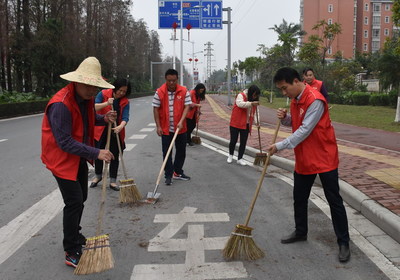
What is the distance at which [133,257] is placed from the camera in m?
3.64

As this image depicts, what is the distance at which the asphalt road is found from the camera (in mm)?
3385

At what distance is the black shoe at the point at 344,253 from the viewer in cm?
352

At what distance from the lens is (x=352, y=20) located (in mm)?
75062

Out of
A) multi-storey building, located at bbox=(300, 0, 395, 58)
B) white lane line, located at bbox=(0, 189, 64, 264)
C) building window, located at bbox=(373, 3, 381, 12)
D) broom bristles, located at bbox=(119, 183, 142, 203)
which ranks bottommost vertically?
white lane line, located at bbox=(0, 189, 64, 264)

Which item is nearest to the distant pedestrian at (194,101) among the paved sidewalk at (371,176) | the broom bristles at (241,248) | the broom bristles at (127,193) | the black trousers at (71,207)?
the paved sidewalk at (371,176)

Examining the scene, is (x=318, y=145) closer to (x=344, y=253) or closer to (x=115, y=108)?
(x=344, y=253)

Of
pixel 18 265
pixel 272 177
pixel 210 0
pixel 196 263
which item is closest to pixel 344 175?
pixel 272 177

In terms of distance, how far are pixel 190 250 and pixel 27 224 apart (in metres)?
1.93

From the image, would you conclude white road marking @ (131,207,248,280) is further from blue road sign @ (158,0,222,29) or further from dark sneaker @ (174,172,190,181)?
blue road sign @ (158,0,222,29)

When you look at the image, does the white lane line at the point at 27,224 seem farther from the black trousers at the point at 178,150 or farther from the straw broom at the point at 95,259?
the black trousers at the point at 178,150

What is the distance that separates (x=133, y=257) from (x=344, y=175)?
3760 millimetres

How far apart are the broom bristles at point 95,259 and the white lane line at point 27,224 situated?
86cm

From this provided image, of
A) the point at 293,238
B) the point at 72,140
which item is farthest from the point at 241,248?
the point at 72,140

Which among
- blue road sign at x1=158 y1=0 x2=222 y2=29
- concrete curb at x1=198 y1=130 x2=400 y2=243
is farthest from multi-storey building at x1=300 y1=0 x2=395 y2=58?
concrete curb at x1=198 y1=130 x2=400 y2=243
